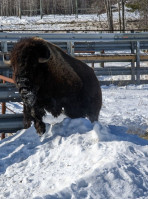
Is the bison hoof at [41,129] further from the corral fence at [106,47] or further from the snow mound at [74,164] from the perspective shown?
the corral fence at [106,47]

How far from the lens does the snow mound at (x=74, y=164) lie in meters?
3.64

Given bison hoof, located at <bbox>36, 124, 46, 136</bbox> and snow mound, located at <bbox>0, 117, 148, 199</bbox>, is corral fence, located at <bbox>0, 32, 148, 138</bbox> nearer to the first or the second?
bison hoof, located at <bbox>36, 124, 46, 136</bbox>

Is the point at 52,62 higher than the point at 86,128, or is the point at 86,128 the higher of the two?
the point at 52,62

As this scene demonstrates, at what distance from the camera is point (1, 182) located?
4.39m

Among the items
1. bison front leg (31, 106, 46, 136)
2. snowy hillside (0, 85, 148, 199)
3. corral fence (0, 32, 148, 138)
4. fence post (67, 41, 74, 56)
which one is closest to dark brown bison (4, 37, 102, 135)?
bison front leg (31, 106, 46, 136)

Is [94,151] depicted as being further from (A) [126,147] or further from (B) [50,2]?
(B) [50,2]

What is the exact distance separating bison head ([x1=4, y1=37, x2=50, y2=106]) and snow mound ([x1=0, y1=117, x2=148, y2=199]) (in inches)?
22.2

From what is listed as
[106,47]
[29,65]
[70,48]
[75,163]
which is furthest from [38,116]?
[106,47]

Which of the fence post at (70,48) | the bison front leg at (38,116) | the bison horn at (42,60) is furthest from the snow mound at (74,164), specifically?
the fence post at (70,48)

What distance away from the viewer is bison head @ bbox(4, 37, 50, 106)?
223 inches

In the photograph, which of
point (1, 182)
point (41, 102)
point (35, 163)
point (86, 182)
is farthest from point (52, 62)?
point (86, 182)

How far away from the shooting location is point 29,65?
5715 millimetres

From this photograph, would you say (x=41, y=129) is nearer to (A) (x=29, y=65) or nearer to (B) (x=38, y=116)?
(B) (x=38, y=116)

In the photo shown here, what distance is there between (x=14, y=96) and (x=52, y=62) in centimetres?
91
